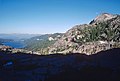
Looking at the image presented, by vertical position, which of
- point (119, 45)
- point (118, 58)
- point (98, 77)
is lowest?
point (98, 77)

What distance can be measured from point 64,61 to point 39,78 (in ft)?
124

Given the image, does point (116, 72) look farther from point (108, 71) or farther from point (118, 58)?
point (118, 58)

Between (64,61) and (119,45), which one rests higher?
(119,45)

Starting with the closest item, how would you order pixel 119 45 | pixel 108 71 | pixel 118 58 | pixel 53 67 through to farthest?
pixel 108 71 → pixel 53 67 → pixel 118 58 → pixel 119 45

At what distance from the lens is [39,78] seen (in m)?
91.7

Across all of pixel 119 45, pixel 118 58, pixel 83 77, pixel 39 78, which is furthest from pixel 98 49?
pixel 39 78

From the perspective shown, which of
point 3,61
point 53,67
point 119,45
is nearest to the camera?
point 53,67

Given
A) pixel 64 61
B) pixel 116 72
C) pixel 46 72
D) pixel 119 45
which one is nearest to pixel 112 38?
pixel 119 45

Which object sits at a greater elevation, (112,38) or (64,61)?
(112,38)

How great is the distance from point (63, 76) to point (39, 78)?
1303 centimetres

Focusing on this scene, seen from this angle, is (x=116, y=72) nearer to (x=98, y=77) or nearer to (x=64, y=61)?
(x=98, y=77)

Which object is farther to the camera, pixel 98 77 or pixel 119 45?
pixel 119 45

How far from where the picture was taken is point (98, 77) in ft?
307

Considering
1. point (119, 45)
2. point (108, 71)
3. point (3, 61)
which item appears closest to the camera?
point (108, 71)
